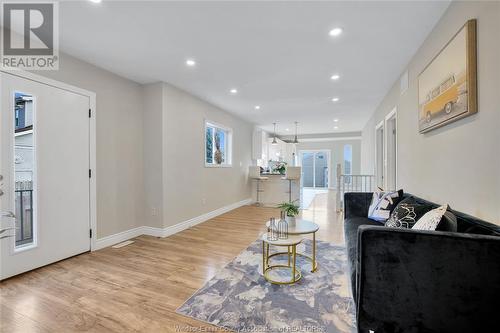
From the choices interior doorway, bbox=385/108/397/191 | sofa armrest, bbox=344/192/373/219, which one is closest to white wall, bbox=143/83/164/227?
Answer: sofa armrest, bbox=344/192/373/219

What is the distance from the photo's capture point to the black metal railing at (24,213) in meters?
2.42

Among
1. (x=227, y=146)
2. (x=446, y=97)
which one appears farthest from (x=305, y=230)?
(x=227, y=146)

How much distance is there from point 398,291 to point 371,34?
2.38 m

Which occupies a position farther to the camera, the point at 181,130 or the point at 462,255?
the point at 181,130

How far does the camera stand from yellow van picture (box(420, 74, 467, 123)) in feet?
5.59

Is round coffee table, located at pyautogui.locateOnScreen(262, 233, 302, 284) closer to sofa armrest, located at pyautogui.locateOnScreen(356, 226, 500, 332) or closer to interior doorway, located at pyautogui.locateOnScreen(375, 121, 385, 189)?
sofa armrest, located at pyautogui.locateOnScreen(356, 226, 500, 332)

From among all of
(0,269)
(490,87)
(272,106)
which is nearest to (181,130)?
(272,106)

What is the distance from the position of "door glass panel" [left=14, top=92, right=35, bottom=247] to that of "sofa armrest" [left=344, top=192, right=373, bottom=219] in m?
3.89

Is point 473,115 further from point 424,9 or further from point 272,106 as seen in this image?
point 272,106

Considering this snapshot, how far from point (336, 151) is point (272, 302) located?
949cm

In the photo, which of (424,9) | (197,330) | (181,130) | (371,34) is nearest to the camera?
(197,330)

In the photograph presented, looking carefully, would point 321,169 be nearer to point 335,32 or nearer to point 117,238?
point 335,32

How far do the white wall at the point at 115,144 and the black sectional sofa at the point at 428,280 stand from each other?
3.42 metres

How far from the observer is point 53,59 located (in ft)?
8.76
